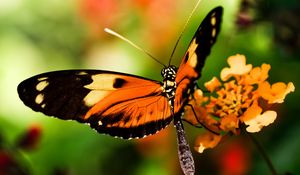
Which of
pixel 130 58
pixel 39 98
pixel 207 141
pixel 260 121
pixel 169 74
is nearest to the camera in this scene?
pixel 260 121

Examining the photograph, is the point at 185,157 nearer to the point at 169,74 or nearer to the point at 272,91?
the point at 272,91

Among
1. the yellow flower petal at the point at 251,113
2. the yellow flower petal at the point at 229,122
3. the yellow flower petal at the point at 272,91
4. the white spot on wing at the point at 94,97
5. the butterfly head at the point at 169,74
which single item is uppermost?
the butterfly head at the point at 169,74

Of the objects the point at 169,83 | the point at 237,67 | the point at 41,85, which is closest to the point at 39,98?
the point at 41,85

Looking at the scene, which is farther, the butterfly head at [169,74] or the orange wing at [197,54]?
the butterfly head at [169,74]

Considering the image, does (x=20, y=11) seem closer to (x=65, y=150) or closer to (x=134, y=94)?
(x=65, y=150)

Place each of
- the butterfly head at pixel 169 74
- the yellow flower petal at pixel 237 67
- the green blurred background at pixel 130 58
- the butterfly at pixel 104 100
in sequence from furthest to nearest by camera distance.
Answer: the green blurred background at pixel 130 58
the butterfly head at pixel 169 74
the butterfly at pixel 104 100
the yellow flower petal at pixel 237 67

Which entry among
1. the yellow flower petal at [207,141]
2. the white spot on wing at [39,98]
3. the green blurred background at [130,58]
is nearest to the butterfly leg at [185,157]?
the yellow flower petal at [207,141]

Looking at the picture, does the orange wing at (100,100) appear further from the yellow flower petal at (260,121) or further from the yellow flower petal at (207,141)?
the yellow flower petal at (260,121)

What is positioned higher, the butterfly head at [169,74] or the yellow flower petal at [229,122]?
the butterfly head at [169,74]
